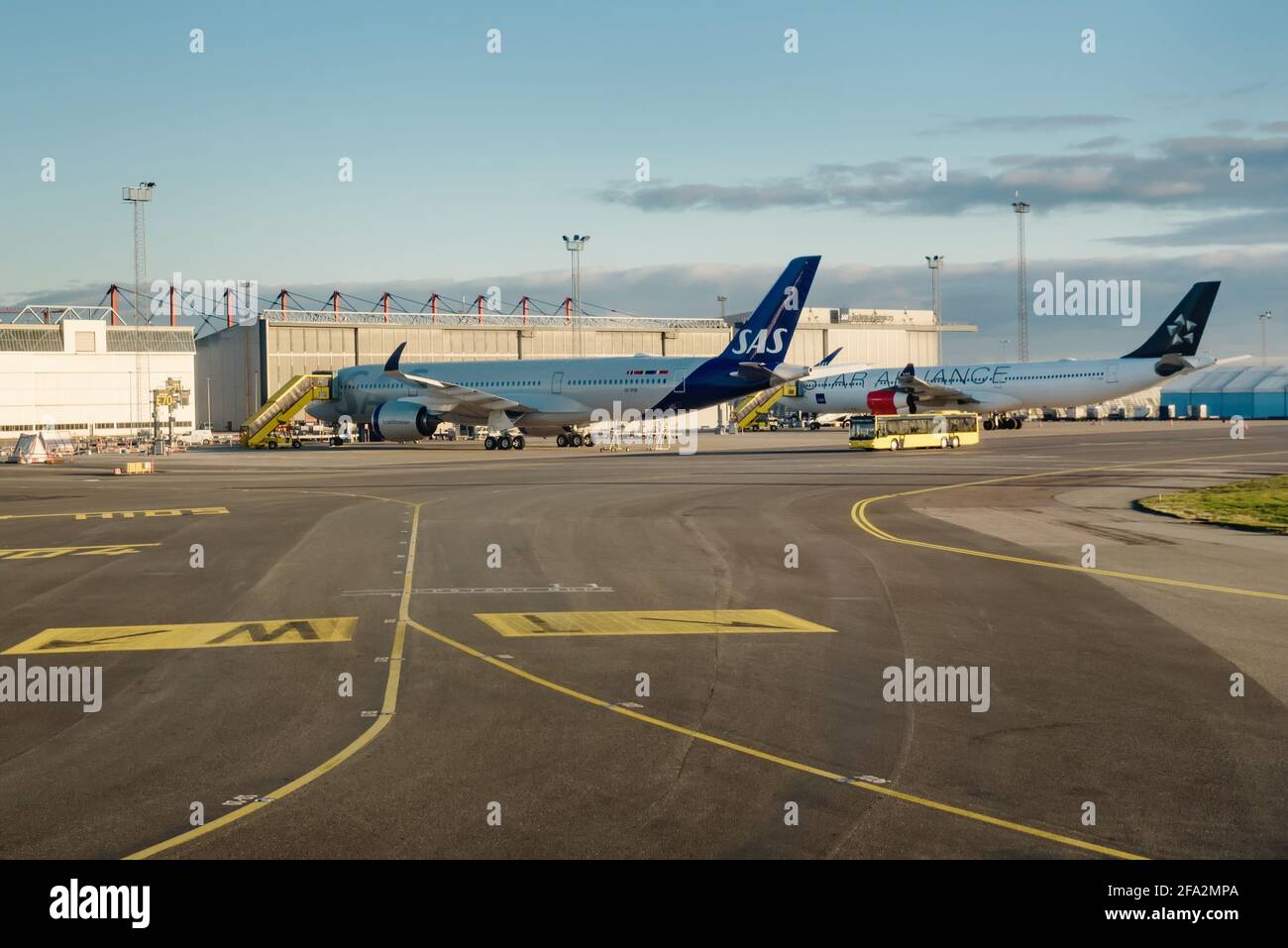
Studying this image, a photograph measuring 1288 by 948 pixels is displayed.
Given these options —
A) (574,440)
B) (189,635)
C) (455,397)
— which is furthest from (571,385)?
(189,635)

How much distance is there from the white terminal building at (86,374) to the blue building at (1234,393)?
114m

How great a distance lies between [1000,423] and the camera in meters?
94.6

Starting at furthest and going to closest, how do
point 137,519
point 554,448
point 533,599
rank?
point 554,448 → point 137,519 → point 533,599

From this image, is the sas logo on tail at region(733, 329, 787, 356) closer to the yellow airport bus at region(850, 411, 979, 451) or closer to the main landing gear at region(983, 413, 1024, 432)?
the yellow airport bus at region(850, 411, 979, 451)

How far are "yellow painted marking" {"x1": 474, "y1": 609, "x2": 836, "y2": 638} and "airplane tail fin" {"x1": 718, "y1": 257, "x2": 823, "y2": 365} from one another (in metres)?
46.6

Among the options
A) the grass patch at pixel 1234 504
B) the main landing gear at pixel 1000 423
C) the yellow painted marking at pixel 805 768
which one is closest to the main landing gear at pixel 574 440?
the main landing gear at pixel 1000 423

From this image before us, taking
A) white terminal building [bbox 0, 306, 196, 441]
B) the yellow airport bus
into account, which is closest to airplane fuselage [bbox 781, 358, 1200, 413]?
the yellow airport bus

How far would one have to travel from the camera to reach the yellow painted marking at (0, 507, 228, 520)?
33438 millimetres

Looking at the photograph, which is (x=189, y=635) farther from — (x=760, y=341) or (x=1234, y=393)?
(x=1234, y=393)

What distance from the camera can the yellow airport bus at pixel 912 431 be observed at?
6644 centimetres

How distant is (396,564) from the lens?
23.0 m
